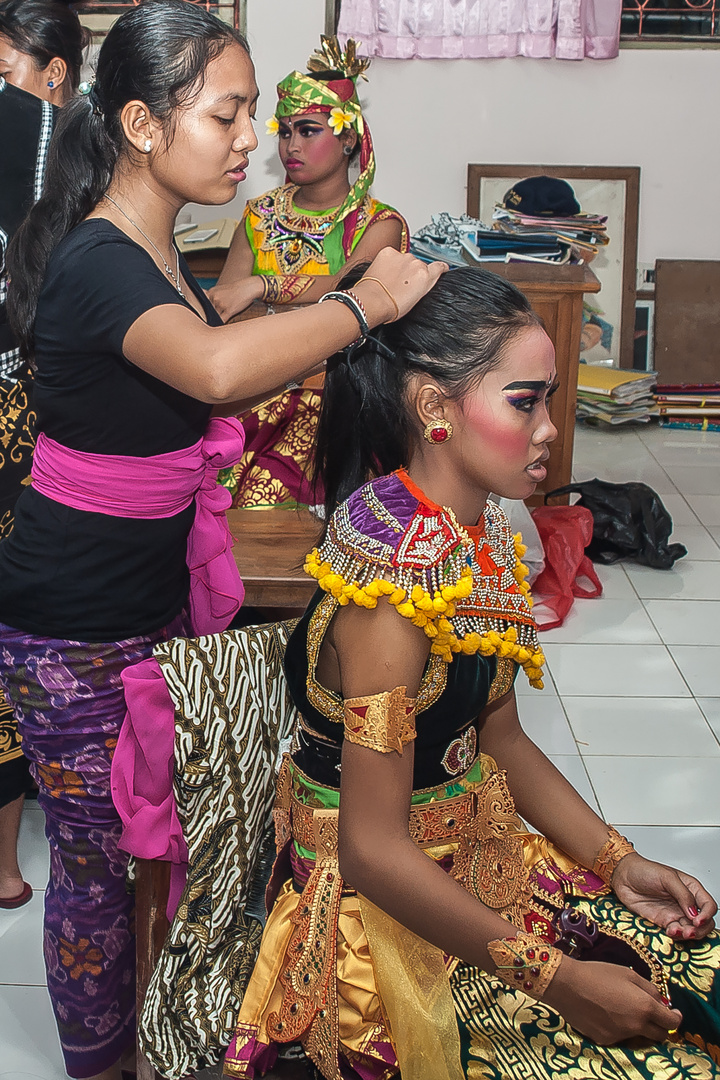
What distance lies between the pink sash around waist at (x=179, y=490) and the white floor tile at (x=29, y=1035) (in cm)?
84

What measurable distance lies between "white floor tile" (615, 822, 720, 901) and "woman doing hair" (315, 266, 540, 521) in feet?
4.43

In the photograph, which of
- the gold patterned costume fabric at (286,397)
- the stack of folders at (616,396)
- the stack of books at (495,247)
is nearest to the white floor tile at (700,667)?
the gold patterned costume fabric at (286,397)

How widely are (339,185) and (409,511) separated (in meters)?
2.27

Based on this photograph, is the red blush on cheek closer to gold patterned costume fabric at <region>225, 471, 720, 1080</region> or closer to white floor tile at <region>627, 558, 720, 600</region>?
gold patterned costume fabric at <region>225, 471, 720, 1080</region>

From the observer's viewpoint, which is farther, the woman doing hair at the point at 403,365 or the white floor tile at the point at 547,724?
the white floor tile at the point at 547,724

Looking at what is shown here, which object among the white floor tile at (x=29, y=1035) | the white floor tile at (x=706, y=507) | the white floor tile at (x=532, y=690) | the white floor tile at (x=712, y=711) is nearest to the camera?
the white floor tile at (x=29, y=1035)

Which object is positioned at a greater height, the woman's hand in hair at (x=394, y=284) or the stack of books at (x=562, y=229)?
the woman's hand in hair at (x=394, y=284)

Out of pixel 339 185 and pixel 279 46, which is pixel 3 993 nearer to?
pixel 339 185

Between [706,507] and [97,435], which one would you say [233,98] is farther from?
[706,507]

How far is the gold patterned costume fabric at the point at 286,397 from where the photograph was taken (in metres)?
2.95

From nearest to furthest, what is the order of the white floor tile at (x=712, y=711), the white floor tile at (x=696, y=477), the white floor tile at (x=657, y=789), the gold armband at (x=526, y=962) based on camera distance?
1. the gold armband at (x=526, y=962)
2. the white floor tile at (x=657, y=789)
3. the white floor tile at (x=712, y=711)
4. the white floor tile at (x=696, y=477)

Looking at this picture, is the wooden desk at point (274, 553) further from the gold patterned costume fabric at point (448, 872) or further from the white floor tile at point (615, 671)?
the white floor tile at point (615, 671)

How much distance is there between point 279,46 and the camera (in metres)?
5.51

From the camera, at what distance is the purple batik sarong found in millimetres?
1577
